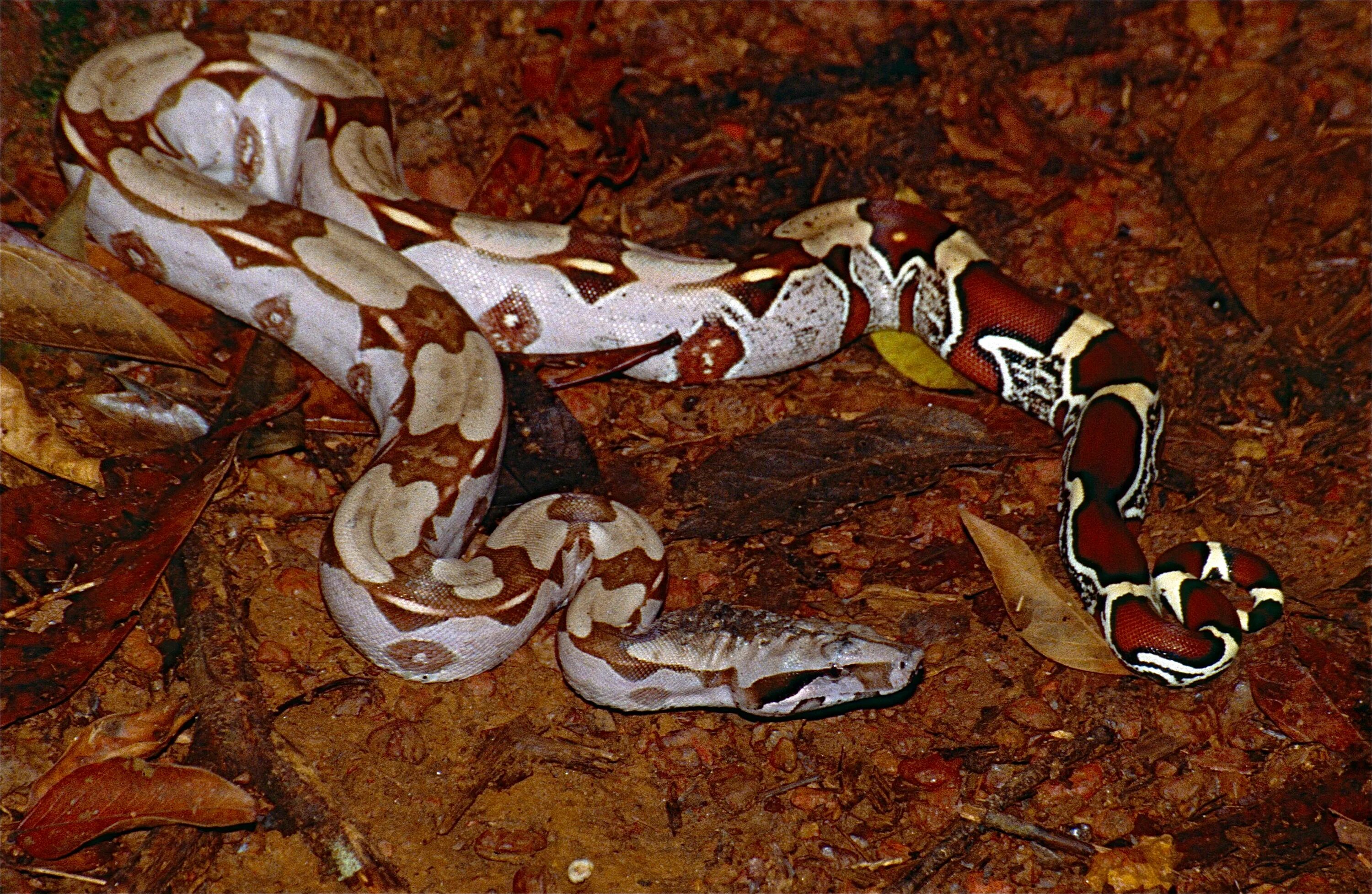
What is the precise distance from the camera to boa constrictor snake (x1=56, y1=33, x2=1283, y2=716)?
14.2 feet

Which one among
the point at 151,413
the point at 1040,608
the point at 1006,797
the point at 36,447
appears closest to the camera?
the point at 1006,797

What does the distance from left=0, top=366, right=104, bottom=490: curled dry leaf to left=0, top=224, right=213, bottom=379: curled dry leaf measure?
1.28 ft

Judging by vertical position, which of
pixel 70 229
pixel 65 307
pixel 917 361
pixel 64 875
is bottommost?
pixel 64 875

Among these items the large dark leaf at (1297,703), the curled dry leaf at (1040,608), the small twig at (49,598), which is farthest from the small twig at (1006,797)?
the small twig at (49,598)

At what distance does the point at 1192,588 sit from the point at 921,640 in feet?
4.05

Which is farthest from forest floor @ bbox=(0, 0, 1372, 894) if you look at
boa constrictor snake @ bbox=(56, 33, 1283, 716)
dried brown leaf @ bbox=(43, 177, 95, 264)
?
dried brown leaf @ bbox=(43, 177, 95, 264)

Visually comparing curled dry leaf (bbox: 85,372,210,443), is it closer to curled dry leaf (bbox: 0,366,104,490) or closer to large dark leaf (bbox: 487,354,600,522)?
curled dry leaf (bbox: 0,366,104,490)

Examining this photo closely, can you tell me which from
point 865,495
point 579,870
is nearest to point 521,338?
point 865,495

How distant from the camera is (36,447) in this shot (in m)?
4.50

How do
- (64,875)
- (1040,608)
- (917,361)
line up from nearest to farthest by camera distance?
1. (64,875)
2. (1040,608)
3. (917,361)

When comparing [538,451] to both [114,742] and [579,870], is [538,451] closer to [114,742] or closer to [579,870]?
[579,870]

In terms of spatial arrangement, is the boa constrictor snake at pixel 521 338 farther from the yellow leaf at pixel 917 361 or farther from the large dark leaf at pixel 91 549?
the large dark leaf at pixel 91 549

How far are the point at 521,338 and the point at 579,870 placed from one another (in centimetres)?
287

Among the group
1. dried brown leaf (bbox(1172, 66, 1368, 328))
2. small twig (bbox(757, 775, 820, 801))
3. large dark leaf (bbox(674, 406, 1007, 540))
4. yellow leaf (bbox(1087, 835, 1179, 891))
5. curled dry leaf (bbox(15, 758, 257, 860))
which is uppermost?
Result: dried brown leaf (bbox(1172, 66, 1368, 328))
